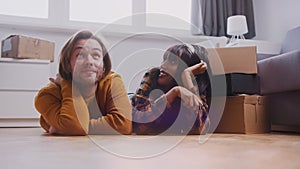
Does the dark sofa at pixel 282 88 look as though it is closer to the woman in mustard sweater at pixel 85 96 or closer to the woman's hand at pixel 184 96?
the woman's hand at pixel 184 96

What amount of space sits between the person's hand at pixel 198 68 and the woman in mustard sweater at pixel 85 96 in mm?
286

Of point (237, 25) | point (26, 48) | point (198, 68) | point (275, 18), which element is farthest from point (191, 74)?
point (275, 18)

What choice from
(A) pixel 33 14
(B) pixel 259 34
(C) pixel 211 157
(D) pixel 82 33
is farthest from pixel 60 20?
(C) pixel 211 157

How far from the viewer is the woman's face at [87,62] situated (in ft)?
4.04

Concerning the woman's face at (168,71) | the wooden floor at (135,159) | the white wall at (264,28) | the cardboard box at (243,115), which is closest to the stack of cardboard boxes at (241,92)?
the cardboard box at (243,115)

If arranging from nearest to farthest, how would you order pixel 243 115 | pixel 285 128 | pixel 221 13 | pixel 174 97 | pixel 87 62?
pixel 87 62 → pixel 174 97 → pixel 243 115 → pixel 285 128 → pixel 221 13

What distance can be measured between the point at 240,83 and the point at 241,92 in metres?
0.04

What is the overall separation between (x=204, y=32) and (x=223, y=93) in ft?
4.24

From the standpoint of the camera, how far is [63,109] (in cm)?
124

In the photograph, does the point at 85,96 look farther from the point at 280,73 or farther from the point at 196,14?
the point at 196,14

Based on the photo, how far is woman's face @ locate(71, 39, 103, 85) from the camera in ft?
4.04

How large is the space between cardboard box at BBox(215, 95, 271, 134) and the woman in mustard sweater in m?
0.54

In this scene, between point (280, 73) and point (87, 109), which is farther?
point (280, 73)

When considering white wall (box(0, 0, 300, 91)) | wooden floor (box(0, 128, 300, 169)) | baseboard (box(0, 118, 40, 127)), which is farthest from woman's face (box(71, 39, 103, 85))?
baseboard (box(0, 118, 40, 127))
